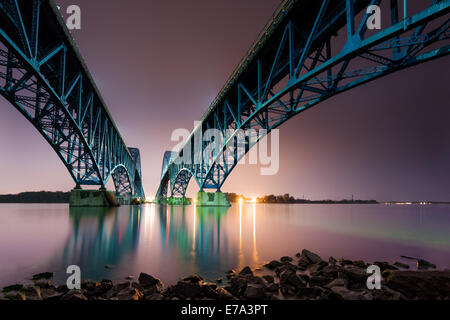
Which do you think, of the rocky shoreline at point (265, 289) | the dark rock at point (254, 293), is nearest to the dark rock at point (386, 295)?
the rocky shoreline at point (265, 289)

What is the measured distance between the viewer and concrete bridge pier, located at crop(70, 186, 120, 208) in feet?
92.1

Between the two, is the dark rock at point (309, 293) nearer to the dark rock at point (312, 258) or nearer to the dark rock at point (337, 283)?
the dark rock at point (337, 283)

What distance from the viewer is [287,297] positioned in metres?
3.37

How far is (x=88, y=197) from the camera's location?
29.1m

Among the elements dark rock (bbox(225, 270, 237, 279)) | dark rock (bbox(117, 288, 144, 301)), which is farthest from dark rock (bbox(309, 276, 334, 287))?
dark rock (bbox(117, 288, 144, 301))

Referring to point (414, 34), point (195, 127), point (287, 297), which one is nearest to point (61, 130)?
point (195, 127)

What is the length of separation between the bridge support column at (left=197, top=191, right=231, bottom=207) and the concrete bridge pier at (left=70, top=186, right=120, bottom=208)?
13317mm

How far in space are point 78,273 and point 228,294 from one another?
3363 millimetres

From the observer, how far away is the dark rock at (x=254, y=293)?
323 centimetres

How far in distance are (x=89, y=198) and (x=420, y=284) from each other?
33.6 meters

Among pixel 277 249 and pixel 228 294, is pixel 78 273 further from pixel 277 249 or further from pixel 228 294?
pixel 277 249

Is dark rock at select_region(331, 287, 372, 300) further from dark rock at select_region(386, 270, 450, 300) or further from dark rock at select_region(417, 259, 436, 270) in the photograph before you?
dark rock at select_region(417, 259, 436, 270)

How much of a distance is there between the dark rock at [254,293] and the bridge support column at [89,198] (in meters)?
31.0
